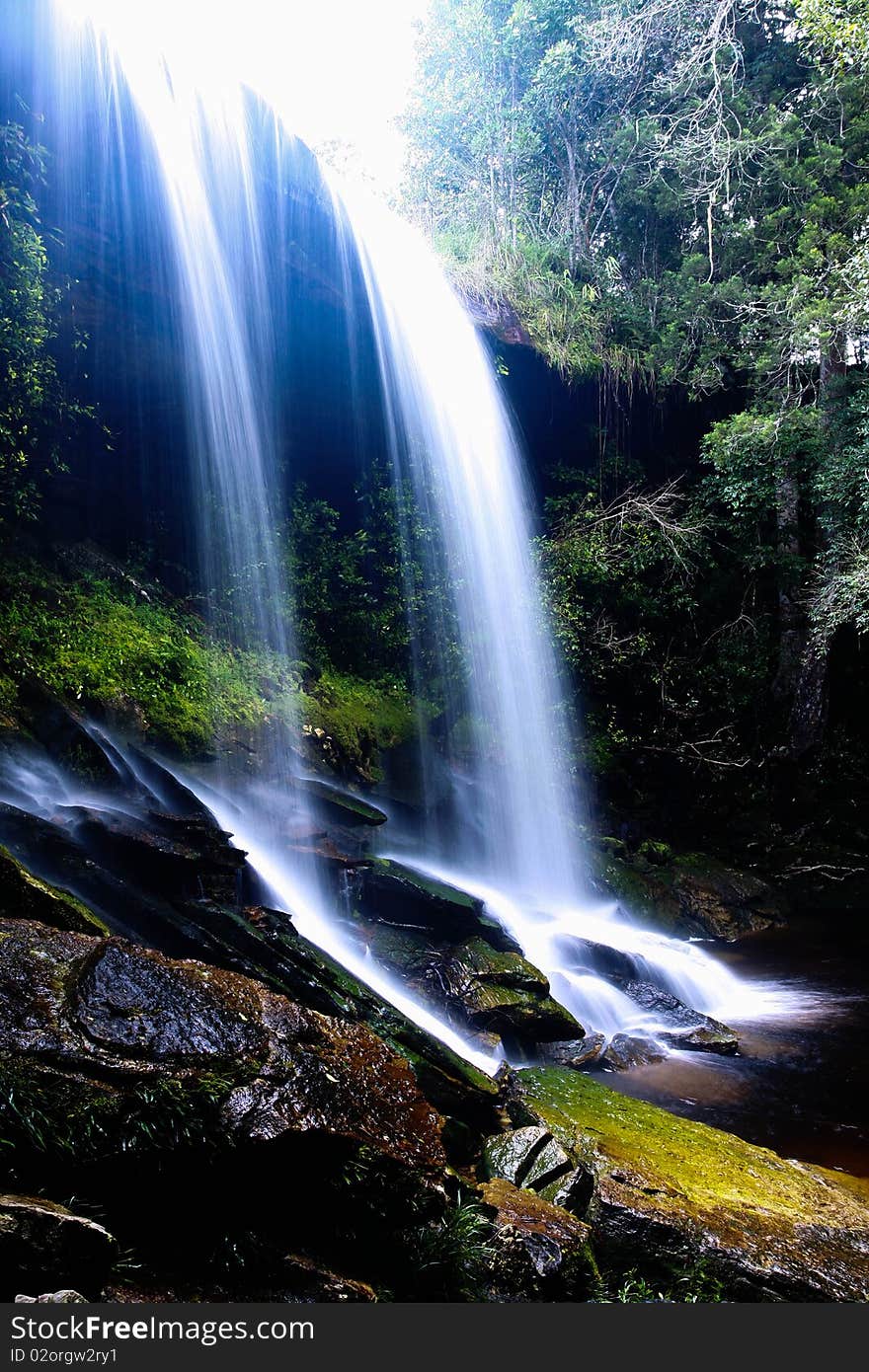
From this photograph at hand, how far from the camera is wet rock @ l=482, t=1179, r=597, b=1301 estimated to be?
9.02 ft

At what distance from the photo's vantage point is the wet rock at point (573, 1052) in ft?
20.0

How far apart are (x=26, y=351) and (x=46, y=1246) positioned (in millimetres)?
9555

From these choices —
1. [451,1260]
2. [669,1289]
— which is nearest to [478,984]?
[669,1289]

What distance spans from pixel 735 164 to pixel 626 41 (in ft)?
11.8

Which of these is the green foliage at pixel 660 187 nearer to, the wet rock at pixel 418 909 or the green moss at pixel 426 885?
the green moss at pixel 426 885

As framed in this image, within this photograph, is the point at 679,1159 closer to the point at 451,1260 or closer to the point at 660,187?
the point at 451,1260

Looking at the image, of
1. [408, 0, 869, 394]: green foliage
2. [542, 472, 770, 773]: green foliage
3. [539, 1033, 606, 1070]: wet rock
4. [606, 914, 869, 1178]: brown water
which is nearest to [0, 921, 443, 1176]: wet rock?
[539, 1033, 606, 1070]: wet rock

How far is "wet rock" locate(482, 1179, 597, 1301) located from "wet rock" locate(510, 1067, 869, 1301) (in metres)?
0.31

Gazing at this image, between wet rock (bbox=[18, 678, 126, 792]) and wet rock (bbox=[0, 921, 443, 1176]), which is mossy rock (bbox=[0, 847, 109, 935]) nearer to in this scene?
wet rock (bbox=[0, 921, 443, 1176])

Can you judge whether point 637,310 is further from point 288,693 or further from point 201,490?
point 288,693

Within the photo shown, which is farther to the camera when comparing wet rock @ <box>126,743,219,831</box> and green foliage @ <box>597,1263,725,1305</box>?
wet rock @ <box>126,743,219,831</box>

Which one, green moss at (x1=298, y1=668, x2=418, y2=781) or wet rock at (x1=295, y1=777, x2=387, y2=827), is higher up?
green moss at (x1=298, y1=668, x2=418, y2=781)

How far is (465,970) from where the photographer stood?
649cm

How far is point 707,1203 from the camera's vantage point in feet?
12.0
